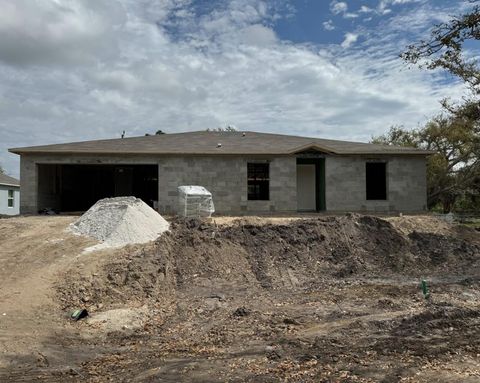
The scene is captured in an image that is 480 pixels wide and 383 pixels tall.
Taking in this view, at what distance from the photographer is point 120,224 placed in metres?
14.3

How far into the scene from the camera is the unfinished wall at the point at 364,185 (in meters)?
22.0

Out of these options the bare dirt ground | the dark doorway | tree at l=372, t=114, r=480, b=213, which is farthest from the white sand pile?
tree at l=372, t=114, r=480, b=213

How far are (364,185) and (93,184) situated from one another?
15.6m

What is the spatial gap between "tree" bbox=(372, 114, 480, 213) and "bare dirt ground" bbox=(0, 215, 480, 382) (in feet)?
48.1

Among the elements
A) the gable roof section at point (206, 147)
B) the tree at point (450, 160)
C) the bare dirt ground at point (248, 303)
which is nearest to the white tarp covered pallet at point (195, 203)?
the bare dirt ground at point (248, 303)

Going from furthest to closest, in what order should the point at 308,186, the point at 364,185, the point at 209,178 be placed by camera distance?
the point at 308,186, the point at 364,185, the point at 209,178

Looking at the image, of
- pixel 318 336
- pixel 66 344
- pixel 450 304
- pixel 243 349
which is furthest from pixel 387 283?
pixel 66 344

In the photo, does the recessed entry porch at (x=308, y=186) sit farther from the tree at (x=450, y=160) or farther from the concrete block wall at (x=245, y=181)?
the tree at (x=450, y=160)

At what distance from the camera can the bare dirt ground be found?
6.89 m

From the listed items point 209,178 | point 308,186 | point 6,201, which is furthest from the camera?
point 6,201

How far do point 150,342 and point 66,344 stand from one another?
1449 mm

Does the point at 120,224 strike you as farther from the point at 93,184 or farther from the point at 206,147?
the point at 93,184

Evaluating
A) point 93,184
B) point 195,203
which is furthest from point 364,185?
point 93,184

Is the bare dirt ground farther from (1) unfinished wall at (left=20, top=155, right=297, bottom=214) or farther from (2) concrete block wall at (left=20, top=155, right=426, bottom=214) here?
(1) unfinished wall at (left=20, top=155, right=297, bottom=214)
